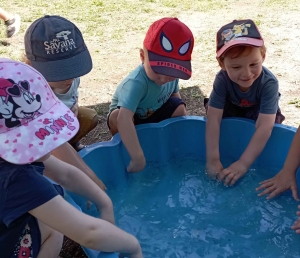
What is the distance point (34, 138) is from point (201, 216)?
1016mm

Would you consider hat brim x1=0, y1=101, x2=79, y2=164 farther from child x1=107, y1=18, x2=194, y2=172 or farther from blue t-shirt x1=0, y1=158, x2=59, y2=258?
child x1=107, y1=18, x2=194, y2=172

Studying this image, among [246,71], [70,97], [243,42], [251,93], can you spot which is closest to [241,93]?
[251,93]

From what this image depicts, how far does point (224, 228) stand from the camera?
1.71m

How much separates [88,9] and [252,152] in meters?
3.20

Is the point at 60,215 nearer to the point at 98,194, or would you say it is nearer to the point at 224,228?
the point at 98,194

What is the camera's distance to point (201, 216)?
1780 mm

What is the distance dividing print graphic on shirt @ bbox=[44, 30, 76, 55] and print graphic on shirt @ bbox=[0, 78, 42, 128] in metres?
0.57

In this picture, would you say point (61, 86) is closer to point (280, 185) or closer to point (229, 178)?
point (229, 178)

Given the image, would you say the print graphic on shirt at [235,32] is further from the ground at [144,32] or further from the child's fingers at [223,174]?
the ground at [144,32]

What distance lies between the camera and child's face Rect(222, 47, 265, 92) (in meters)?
1.70

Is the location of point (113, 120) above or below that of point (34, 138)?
below

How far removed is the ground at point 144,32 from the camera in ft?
8.73

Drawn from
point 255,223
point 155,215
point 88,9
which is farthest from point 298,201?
point 88,9

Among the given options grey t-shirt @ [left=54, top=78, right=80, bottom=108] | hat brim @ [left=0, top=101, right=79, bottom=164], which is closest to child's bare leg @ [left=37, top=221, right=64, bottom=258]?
hat brim @ [left=0, top=101, right=79, bottom=164]
